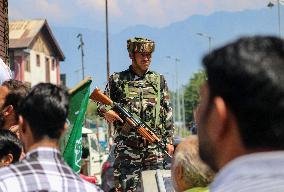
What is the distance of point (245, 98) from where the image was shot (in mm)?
1407

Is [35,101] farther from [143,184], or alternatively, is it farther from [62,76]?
[62,76]

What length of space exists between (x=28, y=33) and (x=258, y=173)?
2472 inches

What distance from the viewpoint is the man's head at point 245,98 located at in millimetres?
1405

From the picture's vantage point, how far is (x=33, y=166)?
287cm

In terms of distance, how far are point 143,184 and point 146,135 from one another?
2.58 feet

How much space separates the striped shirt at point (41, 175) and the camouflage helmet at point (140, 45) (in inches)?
130

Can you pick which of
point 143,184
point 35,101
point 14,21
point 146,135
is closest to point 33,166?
point 35,101

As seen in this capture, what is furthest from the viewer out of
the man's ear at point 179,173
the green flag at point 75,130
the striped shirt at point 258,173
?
the green flag at point 75,130

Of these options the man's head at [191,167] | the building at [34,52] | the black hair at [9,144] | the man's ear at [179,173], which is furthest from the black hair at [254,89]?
the building at [34,52]

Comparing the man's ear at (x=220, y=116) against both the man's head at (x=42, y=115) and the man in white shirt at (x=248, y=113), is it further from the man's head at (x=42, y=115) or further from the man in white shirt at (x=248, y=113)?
the man's head at (x=42, y=115)

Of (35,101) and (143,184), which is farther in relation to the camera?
(143,184)

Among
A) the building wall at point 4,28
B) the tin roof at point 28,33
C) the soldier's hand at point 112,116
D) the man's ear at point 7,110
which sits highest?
the tin roof at point 28,33

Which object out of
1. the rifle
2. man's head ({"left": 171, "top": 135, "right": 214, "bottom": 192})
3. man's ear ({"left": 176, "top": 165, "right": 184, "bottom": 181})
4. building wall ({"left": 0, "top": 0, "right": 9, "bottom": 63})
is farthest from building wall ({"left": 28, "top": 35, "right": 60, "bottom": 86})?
man's head ({"left": 171, "top": 135, "right": 214, "bottom": 192})

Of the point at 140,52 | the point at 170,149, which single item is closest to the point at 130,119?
the point at 170,149
